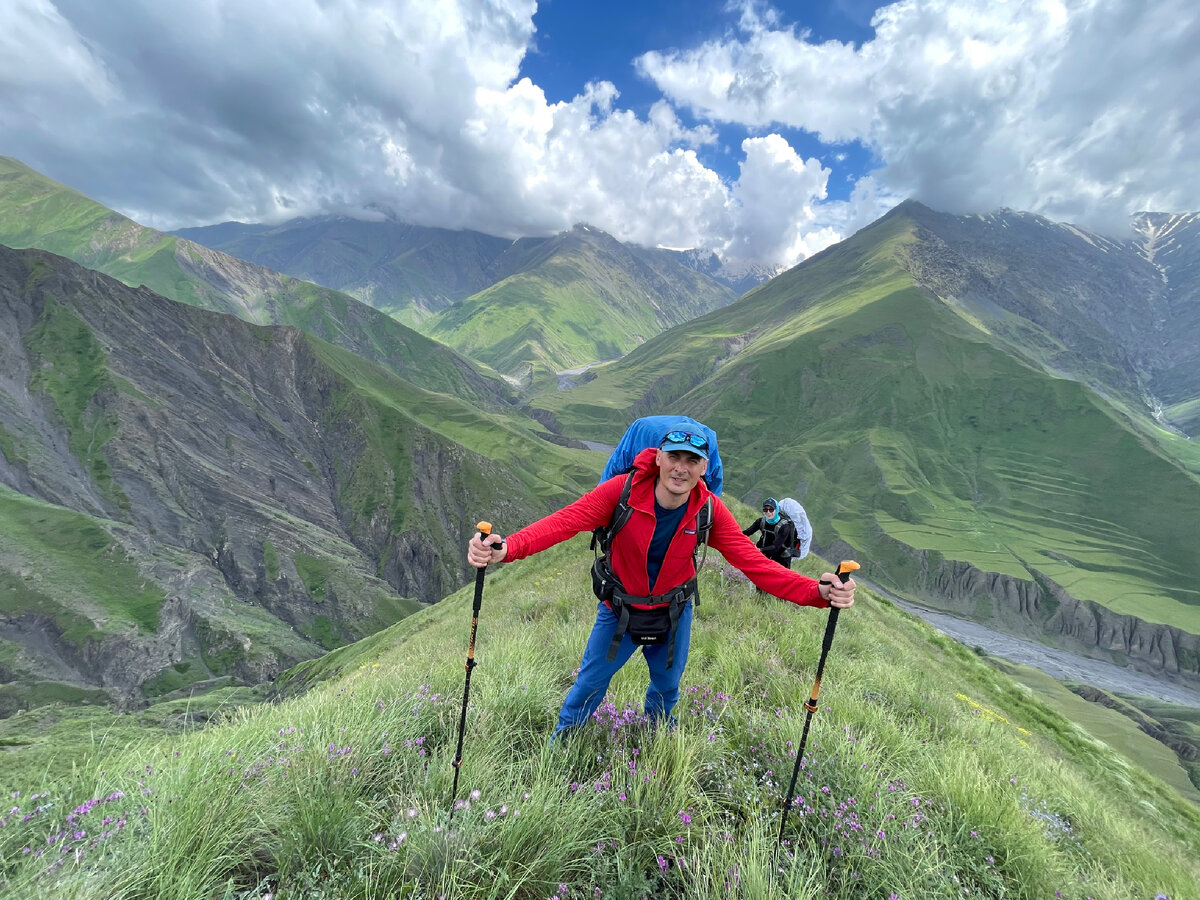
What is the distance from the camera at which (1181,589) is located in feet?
463

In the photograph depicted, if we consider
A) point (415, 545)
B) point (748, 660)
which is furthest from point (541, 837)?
point (415, 545)

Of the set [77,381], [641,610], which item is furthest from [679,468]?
[77,381]

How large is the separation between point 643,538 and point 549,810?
2168 mm

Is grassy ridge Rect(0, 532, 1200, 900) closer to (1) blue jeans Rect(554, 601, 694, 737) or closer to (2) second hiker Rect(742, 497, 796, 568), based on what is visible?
(1) blue jeans Rect(554, 601, 694, 737)

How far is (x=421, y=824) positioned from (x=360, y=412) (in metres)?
157

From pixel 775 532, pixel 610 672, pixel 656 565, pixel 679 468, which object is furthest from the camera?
pixel 775 532

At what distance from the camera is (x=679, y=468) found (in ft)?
A: 13.8

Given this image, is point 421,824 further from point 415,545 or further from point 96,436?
point 96,436

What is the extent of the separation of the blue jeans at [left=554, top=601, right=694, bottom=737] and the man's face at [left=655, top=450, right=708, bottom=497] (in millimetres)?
1409

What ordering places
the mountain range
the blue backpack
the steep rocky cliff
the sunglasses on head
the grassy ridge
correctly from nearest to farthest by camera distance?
the grassy ridge → the sunglasses on head → the blue backpack → the mountain range → the steep rocky cliff

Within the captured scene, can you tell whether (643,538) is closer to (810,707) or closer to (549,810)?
(810,707)

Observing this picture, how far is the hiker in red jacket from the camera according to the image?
4316 mm

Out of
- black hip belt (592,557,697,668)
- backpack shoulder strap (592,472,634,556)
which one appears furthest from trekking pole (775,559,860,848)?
backpack shoulder strap (592,472,634,556)

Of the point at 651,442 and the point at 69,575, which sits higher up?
the point at 651,442
